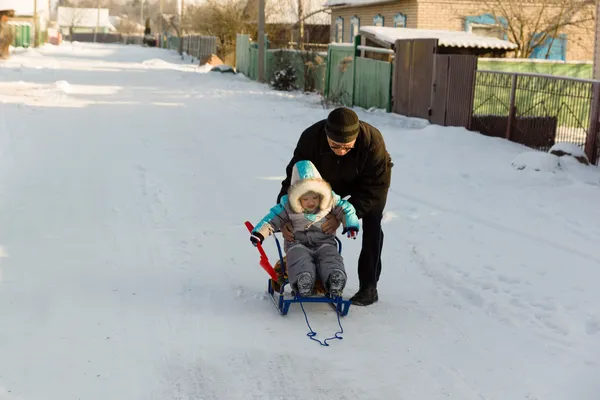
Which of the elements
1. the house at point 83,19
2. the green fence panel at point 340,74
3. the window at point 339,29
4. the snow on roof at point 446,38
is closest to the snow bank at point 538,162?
the snow on roof at point 446,38

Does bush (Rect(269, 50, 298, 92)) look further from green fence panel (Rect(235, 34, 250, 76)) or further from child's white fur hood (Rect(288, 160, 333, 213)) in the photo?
child's white fur hood (Rect(288, 160, 333, 213))

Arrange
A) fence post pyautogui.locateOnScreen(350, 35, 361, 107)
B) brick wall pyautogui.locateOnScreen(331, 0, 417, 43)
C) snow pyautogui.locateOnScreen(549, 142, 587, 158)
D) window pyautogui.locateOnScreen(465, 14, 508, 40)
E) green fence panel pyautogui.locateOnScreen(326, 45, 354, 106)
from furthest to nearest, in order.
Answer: brick wall pyautogui.locateOnScreen(331, 0, 417, 43) → window pyautogui.locateOnScreen(465, 14, 508, 40) → green fence panel pyautogui.locateOnScreen(326, 45, 354, 106) → fence post pyautogui.locateOnScreen(350, 35, 361, 107) → snow pyautogui.locateOnScreen(549, 142, 587, 158)

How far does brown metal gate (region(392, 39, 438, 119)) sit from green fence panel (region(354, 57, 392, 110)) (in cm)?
47

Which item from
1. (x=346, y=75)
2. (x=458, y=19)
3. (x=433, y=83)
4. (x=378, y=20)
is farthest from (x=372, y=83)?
(x=378, y=20)

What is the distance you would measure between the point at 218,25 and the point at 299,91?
66.2 feet

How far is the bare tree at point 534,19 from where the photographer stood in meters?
25.6

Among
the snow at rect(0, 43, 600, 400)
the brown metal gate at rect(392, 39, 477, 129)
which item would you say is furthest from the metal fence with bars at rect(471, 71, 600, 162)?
the snow at rect(0, 43, 600, 400)

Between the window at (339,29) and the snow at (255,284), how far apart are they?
25.1 meters

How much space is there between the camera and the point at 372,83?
2103cm

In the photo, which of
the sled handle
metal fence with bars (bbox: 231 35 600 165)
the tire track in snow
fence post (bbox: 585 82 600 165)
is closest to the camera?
the sled handle

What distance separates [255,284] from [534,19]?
23.2 metres

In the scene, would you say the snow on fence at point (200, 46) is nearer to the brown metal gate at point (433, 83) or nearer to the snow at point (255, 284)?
the brown metal gate at point (433, 83)

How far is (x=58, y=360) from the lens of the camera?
15.4ft

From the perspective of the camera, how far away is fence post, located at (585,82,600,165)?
38.9 ft
